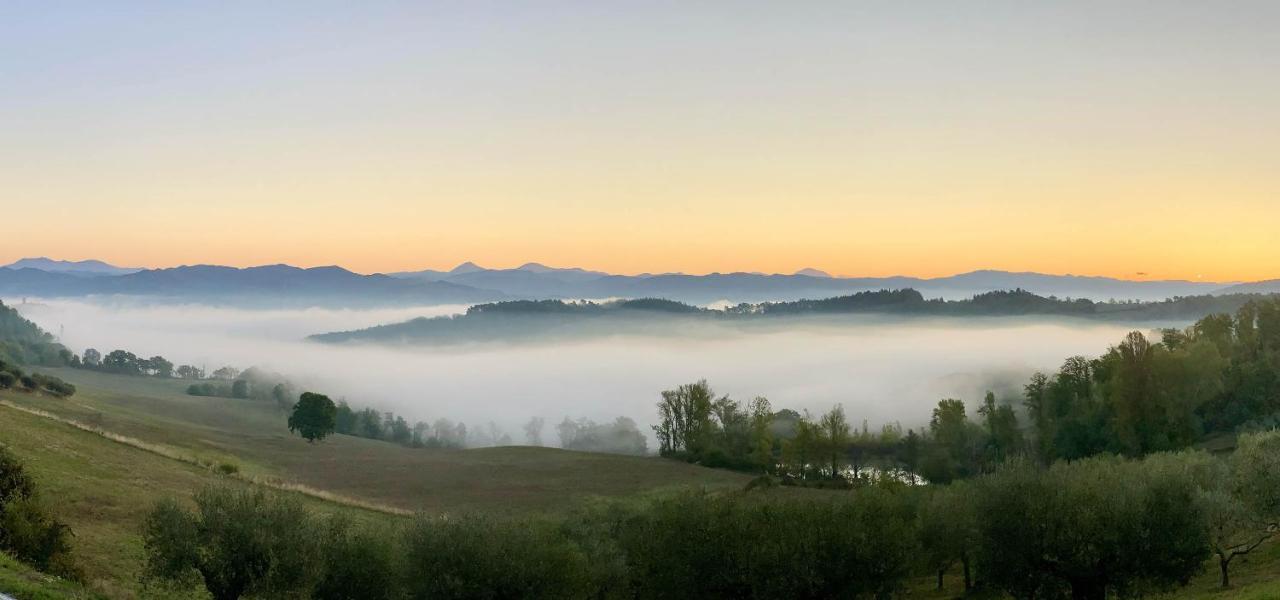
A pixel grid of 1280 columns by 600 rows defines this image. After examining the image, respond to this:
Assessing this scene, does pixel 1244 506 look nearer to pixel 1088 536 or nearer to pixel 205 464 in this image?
pixel 1088 536

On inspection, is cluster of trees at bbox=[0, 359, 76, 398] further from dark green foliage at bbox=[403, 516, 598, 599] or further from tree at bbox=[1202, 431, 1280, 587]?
tree at bbox=[1202, 431, 1280, 587]

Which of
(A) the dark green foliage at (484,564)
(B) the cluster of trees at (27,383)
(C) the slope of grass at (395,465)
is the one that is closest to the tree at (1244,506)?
(A) the dark green foliage at (484,564)

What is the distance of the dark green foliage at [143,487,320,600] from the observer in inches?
1389

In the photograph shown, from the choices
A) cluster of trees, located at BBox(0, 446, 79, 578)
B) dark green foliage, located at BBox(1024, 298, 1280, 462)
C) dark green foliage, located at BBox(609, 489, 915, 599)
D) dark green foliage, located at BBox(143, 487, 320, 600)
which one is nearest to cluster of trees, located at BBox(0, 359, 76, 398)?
cluster of trees, located at BBox(0, 446, 79, 578)

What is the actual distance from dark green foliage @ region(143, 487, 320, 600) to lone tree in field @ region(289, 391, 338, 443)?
92.0m

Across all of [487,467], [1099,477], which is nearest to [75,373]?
[487,467]

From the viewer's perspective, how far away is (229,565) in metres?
35.6

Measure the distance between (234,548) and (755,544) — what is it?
976 inches

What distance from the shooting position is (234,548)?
35719 mm

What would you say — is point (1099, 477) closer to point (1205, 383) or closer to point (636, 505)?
point (636, 505)

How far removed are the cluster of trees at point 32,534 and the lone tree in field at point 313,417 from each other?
90214mm

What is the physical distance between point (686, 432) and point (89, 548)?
321ft

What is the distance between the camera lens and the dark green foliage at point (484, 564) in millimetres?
38719

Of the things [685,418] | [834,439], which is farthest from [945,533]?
[685,418]
